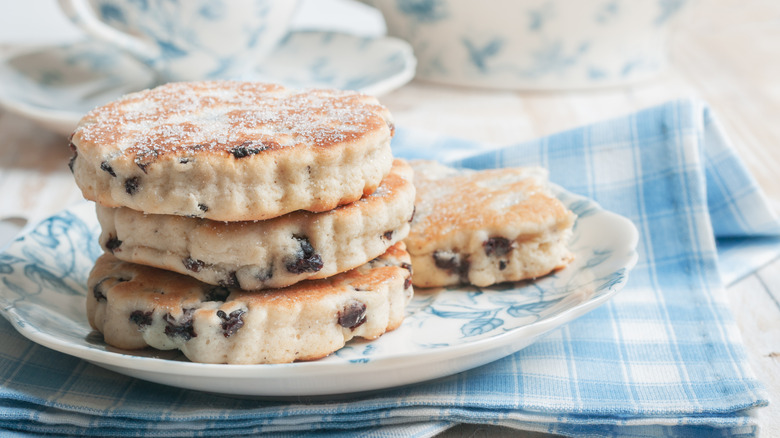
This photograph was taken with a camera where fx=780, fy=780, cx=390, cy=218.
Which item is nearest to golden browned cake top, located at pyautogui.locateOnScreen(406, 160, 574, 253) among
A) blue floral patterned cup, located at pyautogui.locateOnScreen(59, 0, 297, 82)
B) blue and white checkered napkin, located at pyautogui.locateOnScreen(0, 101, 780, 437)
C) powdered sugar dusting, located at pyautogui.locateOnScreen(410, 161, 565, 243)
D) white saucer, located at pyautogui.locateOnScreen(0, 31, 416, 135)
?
powdered sugar dusting, located at pyautogui.locateOnScreen(410, 161, 565, 243)

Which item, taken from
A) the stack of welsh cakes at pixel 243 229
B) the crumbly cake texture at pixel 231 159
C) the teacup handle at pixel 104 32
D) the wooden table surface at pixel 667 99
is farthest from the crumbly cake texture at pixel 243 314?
the teacup handle at pixel 104 32

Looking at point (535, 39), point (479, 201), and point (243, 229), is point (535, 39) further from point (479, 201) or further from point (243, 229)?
point (243, 229)

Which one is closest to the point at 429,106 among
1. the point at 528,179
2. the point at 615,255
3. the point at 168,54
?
the point at 168,54

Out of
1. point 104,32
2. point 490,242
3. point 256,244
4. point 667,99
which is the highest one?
point 667,99

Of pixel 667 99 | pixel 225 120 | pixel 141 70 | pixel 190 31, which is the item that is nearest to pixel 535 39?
pixel 667 99

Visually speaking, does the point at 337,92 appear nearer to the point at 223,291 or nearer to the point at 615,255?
the point at 223,291

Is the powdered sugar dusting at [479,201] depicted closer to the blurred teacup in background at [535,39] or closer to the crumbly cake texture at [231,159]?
the crumbly cake texture at [231,159]

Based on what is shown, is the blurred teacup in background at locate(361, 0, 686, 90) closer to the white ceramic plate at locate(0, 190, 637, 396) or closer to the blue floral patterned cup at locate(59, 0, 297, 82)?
the blue floral patterned cup at locate(59, 0, 297, 82)
